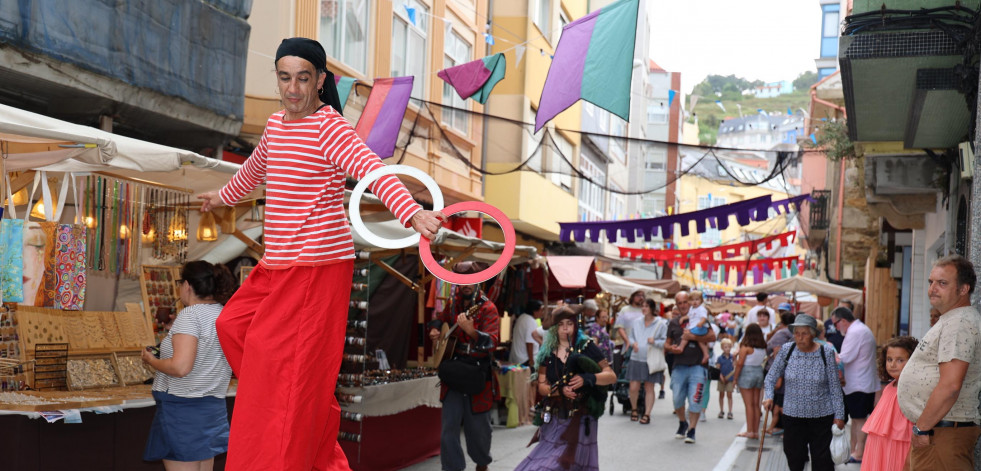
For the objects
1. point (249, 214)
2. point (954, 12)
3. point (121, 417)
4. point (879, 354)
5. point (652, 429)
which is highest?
point (954, 12)

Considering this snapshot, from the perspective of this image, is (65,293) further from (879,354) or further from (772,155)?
(772,155)

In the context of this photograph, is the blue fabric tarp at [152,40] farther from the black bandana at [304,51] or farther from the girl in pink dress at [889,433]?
the girl in pink dress at [889,433]

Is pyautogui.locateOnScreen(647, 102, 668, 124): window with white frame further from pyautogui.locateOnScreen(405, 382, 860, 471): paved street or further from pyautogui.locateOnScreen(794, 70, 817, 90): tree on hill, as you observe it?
pyautogui.locateOnScreen(794, 70, 817, 90): tree on hill

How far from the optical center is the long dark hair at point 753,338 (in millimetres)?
15094

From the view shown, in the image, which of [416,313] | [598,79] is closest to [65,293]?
[598,79]

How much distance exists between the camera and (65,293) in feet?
24.1

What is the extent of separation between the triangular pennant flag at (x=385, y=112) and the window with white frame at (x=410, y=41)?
6.47 meters

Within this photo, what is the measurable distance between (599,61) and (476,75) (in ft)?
5.63

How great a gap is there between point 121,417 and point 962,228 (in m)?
9.29

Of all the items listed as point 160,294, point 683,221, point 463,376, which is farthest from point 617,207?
point 160,294

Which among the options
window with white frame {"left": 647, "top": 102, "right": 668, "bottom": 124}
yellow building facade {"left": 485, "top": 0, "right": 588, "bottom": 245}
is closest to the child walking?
yellow building facade {"left": 485, "top": 0, "right": 588, "bottom": 245}

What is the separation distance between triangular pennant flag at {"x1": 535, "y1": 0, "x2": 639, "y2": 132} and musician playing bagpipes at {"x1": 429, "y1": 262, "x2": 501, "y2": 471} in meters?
2.23

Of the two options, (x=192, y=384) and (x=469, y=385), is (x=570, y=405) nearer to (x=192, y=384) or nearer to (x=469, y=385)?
(x=469, y=385)

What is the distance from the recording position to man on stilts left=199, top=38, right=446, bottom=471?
161 inches
